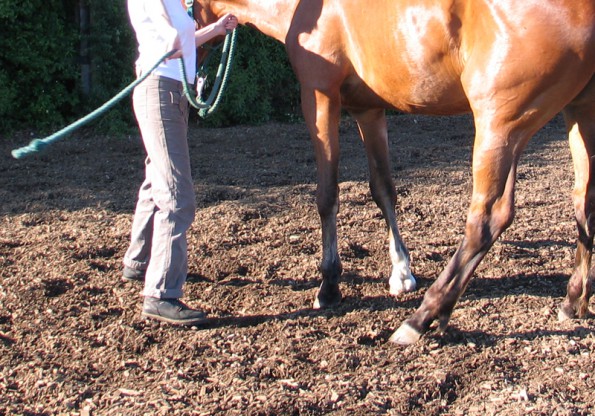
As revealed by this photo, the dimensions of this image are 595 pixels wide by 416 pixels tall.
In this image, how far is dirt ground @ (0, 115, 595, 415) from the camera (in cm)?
299

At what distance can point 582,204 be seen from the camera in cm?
378

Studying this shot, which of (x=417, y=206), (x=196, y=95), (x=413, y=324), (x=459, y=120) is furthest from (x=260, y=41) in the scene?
(x=413, y=324)

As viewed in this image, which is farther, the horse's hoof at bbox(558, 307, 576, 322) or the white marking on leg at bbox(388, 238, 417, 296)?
the white marking on leg at bbox(388, 238, 417, 296)

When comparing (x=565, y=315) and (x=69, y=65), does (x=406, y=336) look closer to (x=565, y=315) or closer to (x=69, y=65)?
(x=565, y=315)

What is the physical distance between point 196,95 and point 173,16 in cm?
55

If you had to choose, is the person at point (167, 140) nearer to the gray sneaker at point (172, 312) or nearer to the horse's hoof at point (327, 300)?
the gray sneaker at point (172, 312)

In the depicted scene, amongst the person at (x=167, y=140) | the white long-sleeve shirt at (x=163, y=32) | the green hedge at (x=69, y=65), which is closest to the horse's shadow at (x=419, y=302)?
the person at (x=167, y=140)

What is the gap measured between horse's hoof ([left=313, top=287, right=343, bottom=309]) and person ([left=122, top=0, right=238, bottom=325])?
634 millimetres

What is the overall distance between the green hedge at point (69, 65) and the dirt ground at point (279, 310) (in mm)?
2072

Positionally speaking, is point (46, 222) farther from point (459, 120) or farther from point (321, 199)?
point (459, 120)

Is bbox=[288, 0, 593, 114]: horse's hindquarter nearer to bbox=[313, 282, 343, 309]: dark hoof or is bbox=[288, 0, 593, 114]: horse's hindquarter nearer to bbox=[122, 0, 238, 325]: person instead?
bbox=[122, 0, 238, 325]: person

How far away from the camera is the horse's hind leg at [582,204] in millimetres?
3641

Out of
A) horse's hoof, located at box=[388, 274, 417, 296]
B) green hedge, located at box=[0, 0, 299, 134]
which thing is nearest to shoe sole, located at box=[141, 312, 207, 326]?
horse's hoof, located at box=[388, 274, 417, 296]

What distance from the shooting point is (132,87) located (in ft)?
11.3
